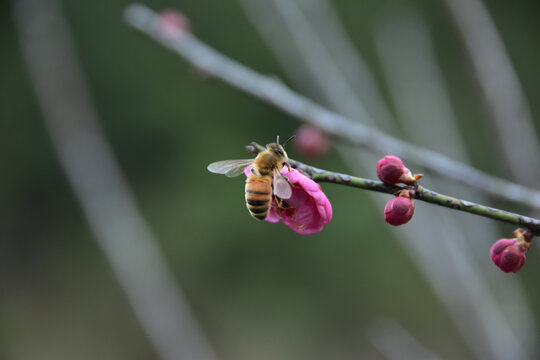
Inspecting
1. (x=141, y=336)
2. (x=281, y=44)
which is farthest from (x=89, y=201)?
(x=141, y=336)

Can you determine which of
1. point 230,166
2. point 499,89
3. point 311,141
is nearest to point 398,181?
point 230,166

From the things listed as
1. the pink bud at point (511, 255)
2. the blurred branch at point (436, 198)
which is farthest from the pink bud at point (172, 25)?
the pink bud at point (511, 255)

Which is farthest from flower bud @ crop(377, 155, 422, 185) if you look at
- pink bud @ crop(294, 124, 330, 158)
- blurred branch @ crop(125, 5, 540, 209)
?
pink bud @ crop(294, 124, 330, 158)

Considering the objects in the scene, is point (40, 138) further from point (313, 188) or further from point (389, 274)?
point (313, 188)

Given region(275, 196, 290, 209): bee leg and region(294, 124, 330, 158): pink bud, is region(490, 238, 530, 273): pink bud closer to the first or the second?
region(275, 196, 290, 209): bee leg

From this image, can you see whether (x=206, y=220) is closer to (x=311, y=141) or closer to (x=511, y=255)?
(x=311, y=141)

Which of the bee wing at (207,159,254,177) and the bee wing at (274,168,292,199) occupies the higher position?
the bee wing at (207,159,254,177)
